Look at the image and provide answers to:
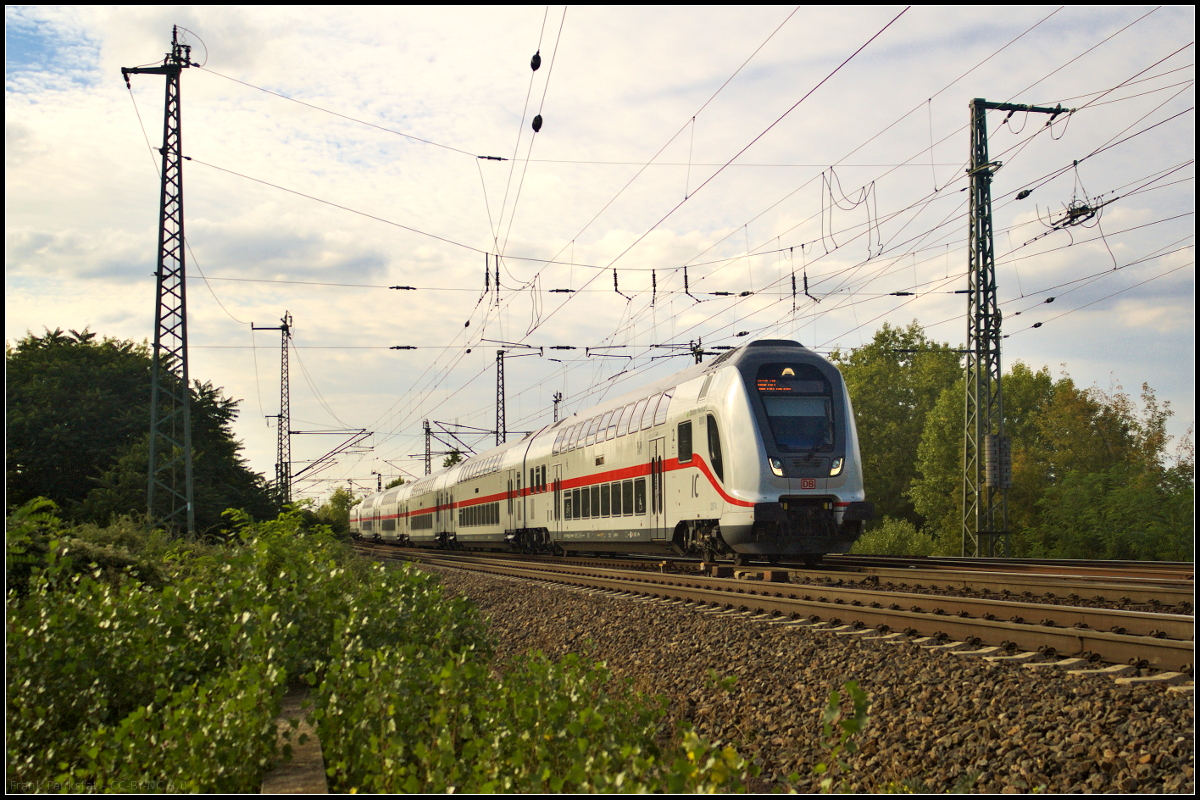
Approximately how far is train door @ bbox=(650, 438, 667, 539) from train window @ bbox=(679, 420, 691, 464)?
→ 715 millimetres

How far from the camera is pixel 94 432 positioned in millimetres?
24219

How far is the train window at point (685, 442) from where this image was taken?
1638cm

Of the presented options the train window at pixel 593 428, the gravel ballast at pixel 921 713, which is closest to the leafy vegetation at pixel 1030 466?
the train window at pixel 593 428

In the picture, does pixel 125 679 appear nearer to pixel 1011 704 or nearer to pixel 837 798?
pixel 837 798

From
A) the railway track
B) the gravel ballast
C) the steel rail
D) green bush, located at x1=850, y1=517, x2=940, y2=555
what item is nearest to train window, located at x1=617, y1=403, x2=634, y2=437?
the steel rail

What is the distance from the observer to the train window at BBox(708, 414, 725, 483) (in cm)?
1521

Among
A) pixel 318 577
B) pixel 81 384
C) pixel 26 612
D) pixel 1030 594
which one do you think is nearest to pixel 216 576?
pixel 318 577

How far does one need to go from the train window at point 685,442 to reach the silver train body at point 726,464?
0.11 feet

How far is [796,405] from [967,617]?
6602 millimetres

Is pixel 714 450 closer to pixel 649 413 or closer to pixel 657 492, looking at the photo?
pixel 657 492

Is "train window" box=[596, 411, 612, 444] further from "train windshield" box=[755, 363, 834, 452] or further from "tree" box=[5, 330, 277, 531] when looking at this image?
"tree" box=[5, 330, 277, 531]

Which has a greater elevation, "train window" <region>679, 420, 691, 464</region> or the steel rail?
"train window" <region>679, 420, 691, 464</region>

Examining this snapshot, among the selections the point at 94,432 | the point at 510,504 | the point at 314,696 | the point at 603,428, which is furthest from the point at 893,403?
the point at 314,696

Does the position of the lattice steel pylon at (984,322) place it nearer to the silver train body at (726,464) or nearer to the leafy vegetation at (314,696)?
the silver train body at (726,464)
